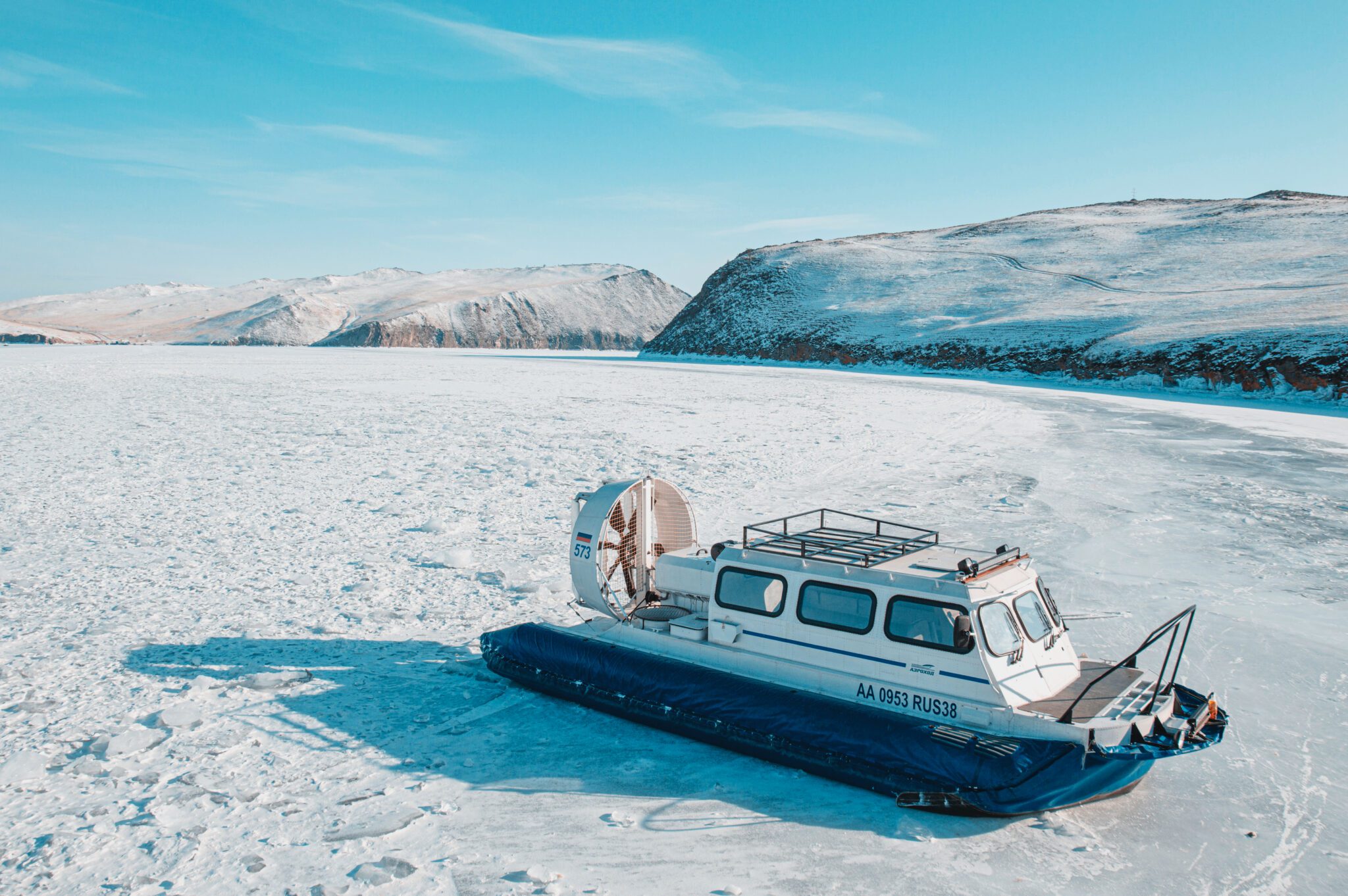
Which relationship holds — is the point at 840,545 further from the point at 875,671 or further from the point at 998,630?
the point at 998,630

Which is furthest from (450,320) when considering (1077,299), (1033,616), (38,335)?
(1033,616)

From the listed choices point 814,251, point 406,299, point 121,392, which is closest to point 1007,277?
point 814,251

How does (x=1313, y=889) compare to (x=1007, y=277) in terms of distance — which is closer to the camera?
(x=1313, y=889)

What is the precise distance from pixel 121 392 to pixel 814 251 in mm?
72509

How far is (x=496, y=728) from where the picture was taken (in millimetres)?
7691

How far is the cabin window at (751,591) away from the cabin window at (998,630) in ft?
5.67

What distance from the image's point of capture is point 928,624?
689 cm

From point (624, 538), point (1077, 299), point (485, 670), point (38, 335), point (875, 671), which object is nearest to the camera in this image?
point (875, 671)

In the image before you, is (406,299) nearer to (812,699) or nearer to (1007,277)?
(1007,277)

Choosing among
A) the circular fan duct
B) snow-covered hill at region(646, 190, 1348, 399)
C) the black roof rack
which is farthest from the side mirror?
snow-covered hill at region(646, 190, 1348, 399)

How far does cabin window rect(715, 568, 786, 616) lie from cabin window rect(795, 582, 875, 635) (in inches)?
8.8

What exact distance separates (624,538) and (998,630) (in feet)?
12.9

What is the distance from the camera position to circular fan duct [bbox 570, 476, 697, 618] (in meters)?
8.60

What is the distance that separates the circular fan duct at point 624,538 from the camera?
28.2ft
